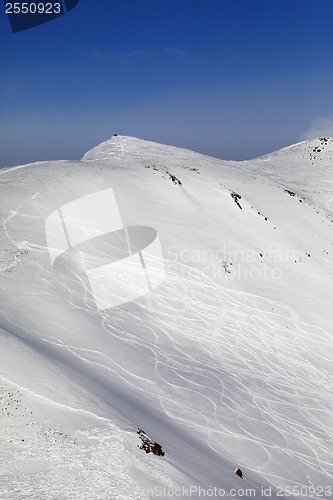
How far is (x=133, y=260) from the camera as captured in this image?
25.8 m

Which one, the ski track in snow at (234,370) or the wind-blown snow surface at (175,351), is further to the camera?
the ski track in snow at (234,370)

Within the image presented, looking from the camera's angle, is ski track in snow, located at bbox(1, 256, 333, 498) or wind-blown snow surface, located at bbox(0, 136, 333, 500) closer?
wind-blown snow surface, located at bbox(0, 136, 333, 500)

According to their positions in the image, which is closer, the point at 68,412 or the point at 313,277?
the point at 68,412

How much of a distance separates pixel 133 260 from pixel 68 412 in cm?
1532

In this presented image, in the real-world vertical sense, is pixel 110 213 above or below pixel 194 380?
above

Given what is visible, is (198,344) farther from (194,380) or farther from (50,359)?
(50,359)

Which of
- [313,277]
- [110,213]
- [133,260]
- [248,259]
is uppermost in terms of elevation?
[110,213]

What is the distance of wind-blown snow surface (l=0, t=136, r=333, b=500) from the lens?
32.8 feet

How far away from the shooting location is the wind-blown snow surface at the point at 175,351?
998 centimetres

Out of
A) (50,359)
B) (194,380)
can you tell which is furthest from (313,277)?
(50,359)

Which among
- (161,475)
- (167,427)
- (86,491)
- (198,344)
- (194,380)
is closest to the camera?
(86,491)

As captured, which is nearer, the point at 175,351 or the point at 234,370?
the point at 175,351

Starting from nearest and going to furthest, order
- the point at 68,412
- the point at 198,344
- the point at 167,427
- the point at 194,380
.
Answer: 1. the point at 68,412
2. the point at 167,427
3. the point at 194,380
4. the point at 198,344

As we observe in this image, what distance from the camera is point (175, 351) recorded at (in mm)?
18875
